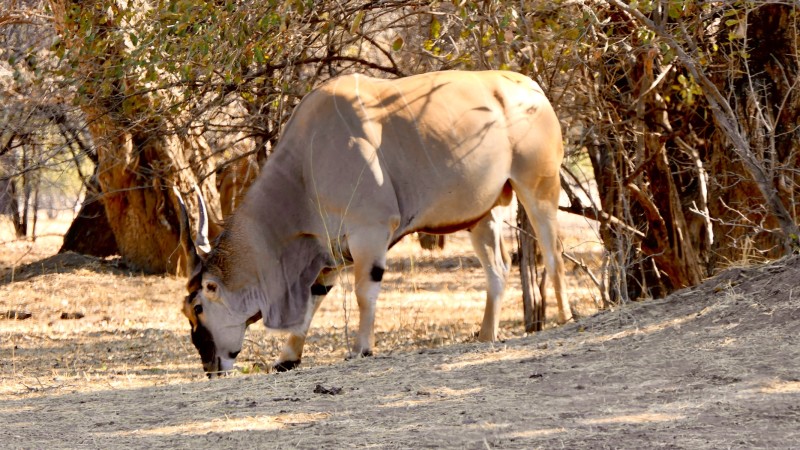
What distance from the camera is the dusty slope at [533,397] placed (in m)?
4.64

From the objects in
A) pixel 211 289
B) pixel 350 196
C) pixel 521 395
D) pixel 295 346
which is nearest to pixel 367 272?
pixel 350 196

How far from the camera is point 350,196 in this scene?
305 inches

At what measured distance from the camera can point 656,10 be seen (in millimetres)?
7906

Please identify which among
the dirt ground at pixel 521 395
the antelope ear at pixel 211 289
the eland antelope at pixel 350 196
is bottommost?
the dirt ground at pixel 521 395

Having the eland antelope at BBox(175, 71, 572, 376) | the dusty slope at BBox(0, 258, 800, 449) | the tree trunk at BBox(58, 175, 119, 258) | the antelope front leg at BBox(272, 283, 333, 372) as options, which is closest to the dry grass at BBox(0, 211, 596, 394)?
the antelope front leg at BBox(272, 283, 333, 372)

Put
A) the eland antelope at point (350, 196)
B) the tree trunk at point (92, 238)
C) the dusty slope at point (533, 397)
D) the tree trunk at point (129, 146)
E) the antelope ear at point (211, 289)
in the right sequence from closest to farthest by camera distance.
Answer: the dusty slope at point (533, 397) → the eland antelope at point (350, 196) → the antelope ear at point (211, 289) → the tree trunk at point (129, 146) → the tree trunk at point (92, 238)

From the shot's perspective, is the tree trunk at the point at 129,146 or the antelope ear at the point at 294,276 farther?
the tree trunk at the point at 129,146

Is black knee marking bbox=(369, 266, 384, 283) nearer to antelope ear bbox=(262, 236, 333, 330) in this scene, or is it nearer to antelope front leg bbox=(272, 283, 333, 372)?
antelope ear bbox=(262, 236, 333, 330)

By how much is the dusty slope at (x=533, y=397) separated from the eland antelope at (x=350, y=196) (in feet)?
4.38

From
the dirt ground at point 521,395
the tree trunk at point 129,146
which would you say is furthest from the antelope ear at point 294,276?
the tree trunk at point 129,146

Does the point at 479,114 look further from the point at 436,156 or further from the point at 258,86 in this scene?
the point at 258,86

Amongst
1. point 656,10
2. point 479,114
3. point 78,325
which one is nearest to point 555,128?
point 479,114

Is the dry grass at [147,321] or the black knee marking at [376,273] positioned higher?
the black knee marking at [376,273]

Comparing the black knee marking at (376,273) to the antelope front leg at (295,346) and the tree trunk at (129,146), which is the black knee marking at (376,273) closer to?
the antelope front leg at (295,346)
